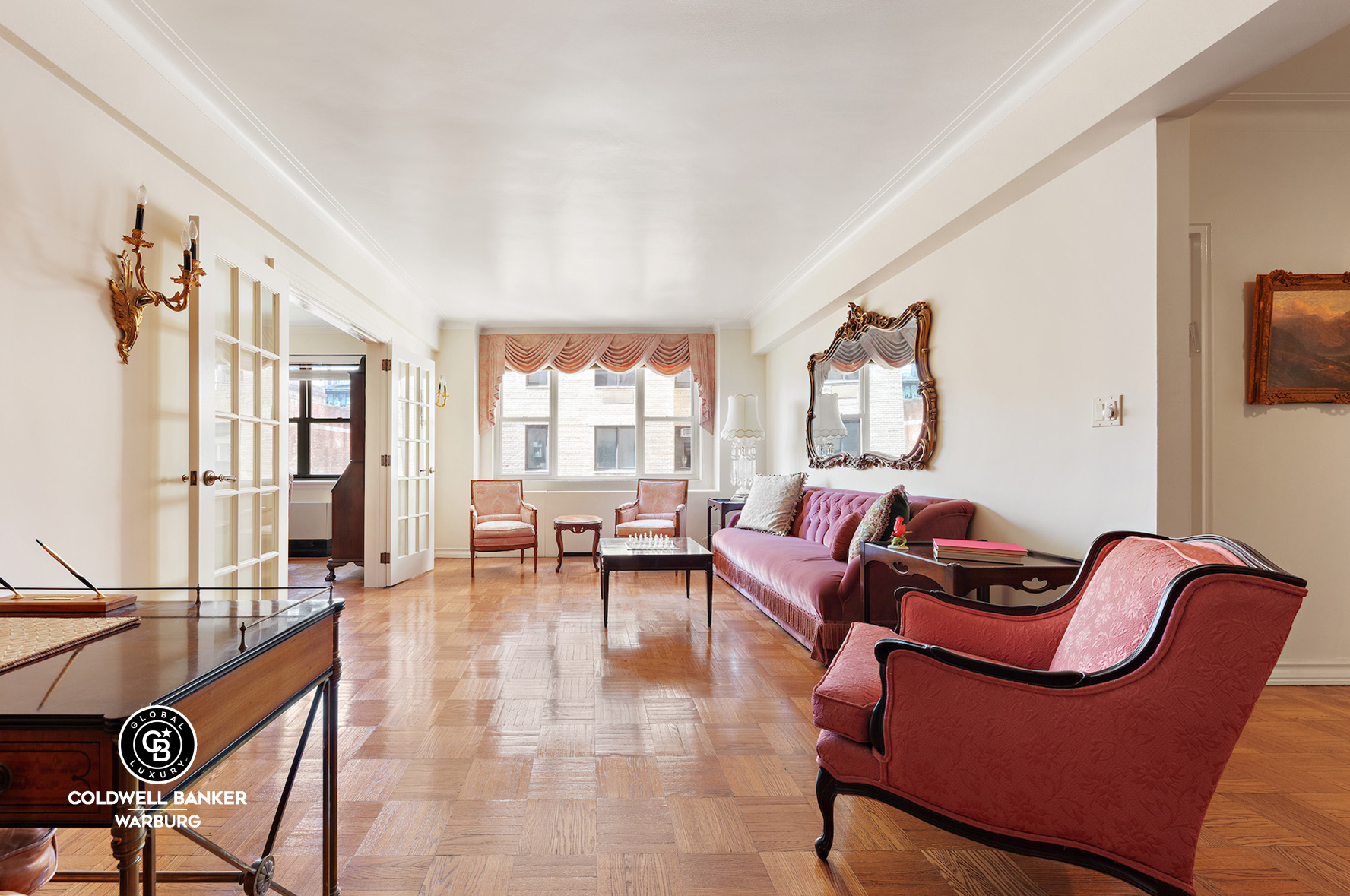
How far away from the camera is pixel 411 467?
644 centimetres

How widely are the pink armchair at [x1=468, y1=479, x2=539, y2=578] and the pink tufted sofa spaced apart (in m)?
2.11

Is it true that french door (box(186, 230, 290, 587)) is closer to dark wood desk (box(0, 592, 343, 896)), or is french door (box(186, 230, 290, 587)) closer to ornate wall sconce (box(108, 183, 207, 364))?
ornate wall sconce (box(108, 183, 207, 364))

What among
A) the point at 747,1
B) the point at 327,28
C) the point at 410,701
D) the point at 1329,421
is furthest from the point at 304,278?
the point at 1329,421

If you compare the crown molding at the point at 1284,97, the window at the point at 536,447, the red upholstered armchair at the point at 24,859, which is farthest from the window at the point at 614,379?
the red upholstered armchair at the point at 24,859

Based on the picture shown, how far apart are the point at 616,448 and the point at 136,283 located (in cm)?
581

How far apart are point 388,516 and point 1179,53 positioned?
→ 573cm

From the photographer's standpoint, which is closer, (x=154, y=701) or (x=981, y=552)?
(x=154, y=701)

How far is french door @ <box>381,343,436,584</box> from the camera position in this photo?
19.6 ft

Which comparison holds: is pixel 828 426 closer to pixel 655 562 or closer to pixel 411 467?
pixel 655 562

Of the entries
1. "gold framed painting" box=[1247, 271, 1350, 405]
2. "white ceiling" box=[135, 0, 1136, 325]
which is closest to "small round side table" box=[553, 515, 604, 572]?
"white ceiling" box=[135, 0, 1136, 325]

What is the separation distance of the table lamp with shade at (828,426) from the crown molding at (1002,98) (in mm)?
1344

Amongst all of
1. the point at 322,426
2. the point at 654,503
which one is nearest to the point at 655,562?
the point at 654,503

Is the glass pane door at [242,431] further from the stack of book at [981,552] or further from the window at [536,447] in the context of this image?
the window at [536,447]

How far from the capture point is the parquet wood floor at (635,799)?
5.69 feet
